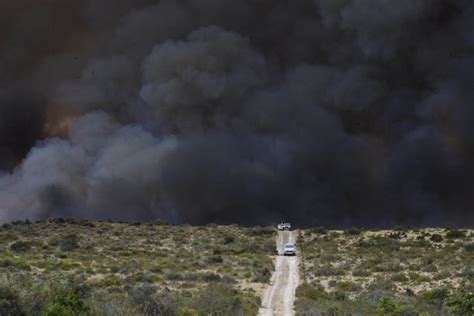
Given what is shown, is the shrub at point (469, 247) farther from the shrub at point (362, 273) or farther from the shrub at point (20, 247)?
the shrub at point (20, 247)

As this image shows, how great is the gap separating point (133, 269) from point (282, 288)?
11633 millimetres

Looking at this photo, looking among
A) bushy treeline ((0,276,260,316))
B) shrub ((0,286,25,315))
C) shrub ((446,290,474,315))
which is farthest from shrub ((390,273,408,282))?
shrub ((0,286,25,315))

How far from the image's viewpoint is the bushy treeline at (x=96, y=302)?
54.5 feet

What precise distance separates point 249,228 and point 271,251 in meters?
21.7

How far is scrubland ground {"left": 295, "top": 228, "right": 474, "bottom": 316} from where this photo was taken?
25.6 m

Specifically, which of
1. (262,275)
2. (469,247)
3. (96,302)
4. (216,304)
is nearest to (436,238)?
(469,247)

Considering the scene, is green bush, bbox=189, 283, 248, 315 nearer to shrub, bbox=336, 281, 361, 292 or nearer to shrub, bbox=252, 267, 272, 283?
shrub, bbox=252, 267, 272, 283

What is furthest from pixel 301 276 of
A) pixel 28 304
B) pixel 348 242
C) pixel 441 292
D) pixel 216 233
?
pixel 216 233

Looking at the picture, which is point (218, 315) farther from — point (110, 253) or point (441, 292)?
point (110, 253)

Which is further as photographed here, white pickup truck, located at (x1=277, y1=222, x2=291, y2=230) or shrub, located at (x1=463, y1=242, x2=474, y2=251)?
white pickup truck, located at (x1=277, y1=222, x2=291, y2=230)

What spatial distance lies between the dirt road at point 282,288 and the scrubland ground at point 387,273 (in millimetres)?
783

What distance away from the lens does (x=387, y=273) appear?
135 feet

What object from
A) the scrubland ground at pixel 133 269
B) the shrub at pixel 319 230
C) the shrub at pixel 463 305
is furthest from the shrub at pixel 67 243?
the shrub at pixel 463 305

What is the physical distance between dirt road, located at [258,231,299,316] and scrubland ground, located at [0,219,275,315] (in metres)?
0.80
